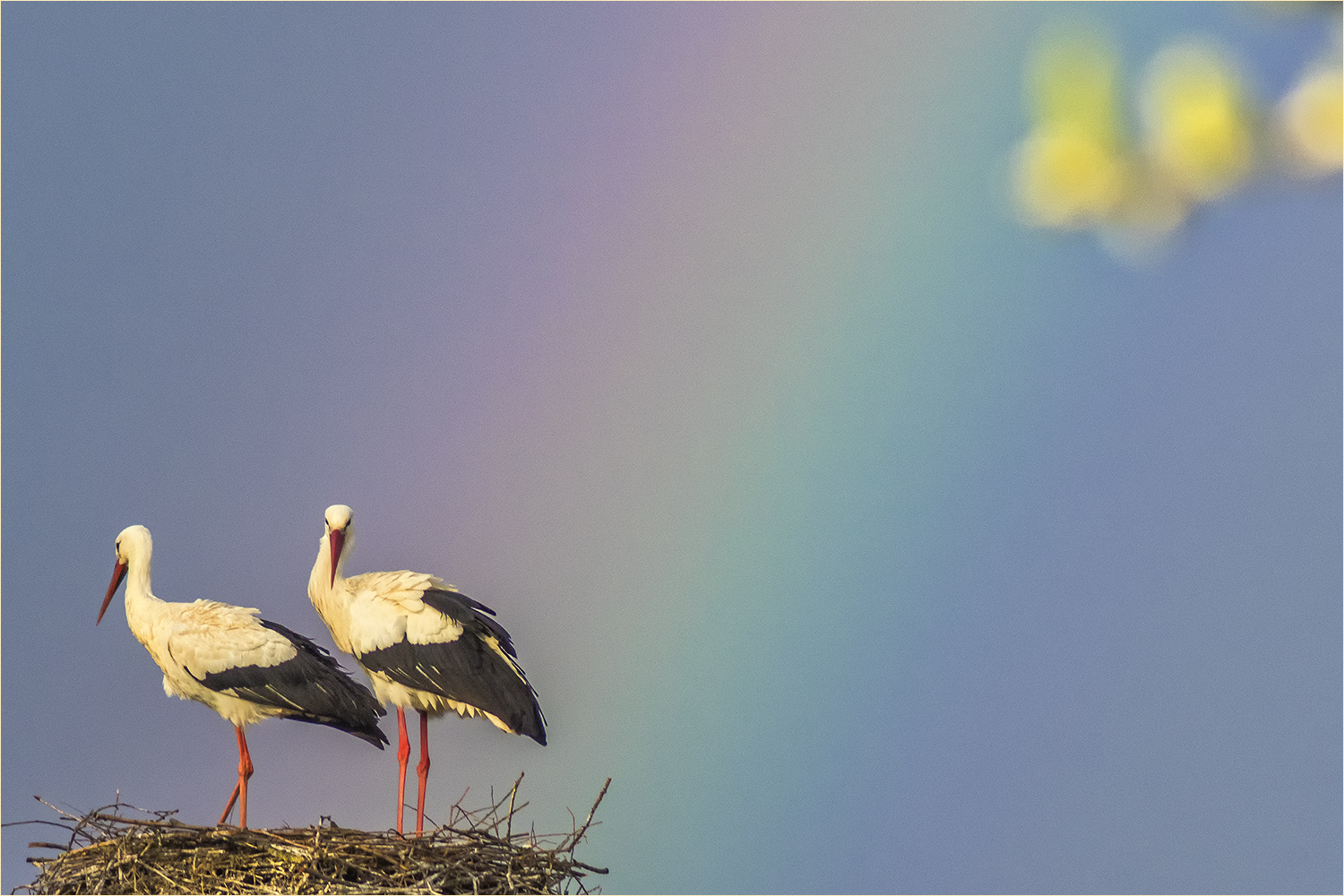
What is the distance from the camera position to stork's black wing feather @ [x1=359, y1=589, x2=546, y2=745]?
160 inches

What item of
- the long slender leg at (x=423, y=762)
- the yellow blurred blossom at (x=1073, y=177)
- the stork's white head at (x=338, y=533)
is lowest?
the yellow blurred blossom at (x=1073, y=177)

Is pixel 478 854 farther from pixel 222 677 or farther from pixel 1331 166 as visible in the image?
pixel 1331 166

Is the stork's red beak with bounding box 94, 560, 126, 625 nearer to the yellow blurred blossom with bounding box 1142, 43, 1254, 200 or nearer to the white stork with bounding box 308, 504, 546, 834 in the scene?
the white stork with bounding box 308, 504, 546, 834

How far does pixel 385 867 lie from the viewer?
11.7ft

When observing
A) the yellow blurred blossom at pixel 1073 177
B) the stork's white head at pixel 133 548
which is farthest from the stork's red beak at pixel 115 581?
the yellow blurred blossom at pixel 1073 177

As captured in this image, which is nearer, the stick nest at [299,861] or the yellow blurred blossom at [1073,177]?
the yellow blurred blossom at [1073,177]

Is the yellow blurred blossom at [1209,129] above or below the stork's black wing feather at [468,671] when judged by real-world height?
below

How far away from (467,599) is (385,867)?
859 millimetres

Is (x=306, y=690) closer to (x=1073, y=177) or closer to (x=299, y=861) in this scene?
(x=299, y=861)

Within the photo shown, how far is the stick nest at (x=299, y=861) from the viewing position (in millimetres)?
3537

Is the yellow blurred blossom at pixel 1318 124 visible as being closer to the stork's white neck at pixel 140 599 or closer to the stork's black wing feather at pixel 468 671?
the stork's black wing feather at pixel 468 671

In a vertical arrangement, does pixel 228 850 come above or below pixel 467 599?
below

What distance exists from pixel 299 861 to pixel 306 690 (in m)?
0.67

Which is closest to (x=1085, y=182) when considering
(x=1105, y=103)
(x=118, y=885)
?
(x=1105, y=103)
